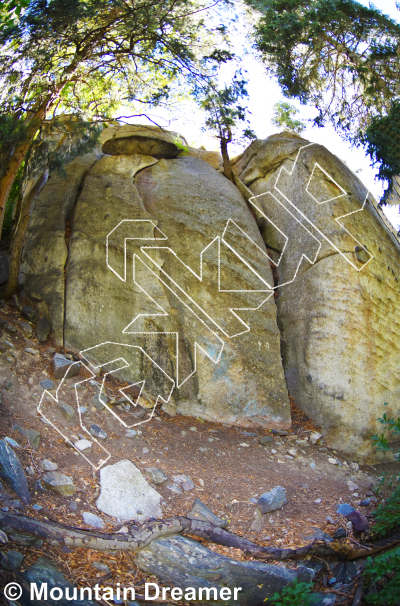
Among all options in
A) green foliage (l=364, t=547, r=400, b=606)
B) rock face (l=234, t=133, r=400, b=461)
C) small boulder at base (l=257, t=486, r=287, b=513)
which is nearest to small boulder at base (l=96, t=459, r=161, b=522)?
small boulder at base (l=257, t=486, r=287, b=513)

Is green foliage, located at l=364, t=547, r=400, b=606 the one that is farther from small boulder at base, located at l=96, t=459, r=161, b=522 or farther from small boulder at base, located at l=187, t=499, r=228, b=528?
small boulder at base, located at l=96, t=459, r=161, b=522

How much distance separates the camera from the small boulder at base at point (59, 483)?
4270mm

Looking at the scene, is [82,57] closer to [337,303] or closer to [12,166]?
[12,166]

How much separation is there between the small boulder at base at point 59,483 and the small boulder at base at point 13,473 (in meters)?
0.23

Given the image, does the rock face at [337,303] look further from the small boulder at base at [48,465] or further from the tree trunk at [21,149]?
the tree trunk at [21,149]

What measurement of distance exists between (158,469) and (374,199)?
22.4ft

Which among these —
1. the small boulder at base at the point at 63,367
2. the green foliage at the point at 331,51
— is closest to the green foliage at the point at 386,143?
the green foliage at the point at 331,51

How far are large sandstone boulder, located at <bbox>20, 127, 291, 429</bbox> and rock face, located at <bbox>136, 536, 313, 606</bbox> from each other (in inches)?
104

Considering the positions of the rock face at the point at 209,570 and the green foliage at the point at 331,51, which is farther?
the green foliage at the point at 331,51

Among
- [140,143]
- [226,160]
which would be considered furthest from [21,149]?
[226,160]

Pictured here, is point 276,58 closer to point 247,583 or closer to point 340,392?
point 340,392

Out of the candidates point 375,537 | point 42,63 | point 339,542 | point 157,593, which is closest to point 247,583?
point 157,593

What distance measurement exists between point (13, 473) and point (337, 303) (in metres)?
5.14

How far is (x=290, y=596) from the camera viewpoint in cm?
359
